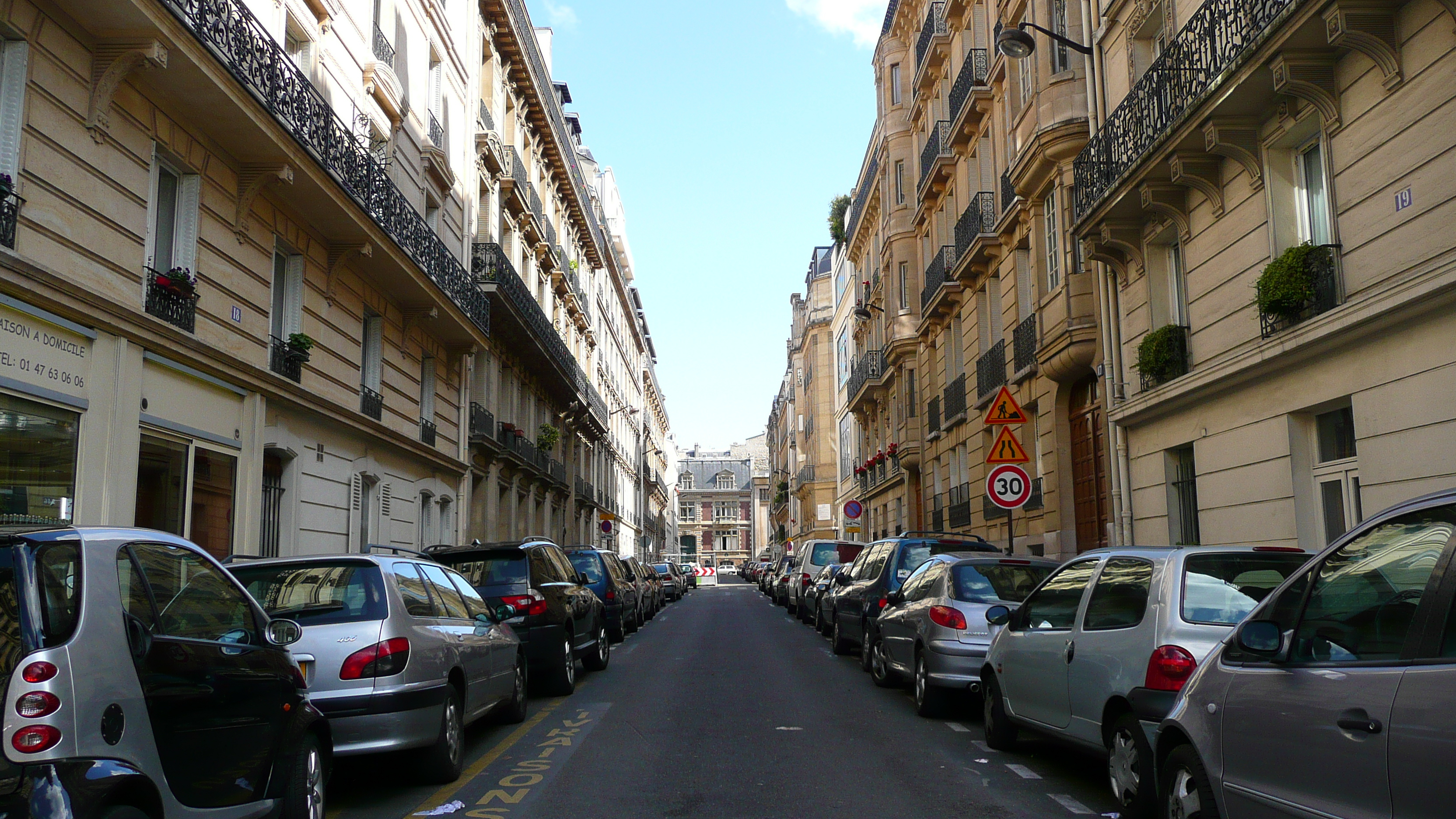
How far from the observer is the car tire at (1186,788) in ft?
15.9

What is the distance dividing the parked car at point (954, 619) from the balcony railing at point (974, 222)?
1453 cm

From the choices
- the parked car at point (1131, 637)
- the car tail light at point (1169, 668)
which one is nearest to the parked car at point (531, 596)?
the parked car at point (1131, 637)

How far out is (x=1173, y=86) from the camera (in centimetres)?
1436

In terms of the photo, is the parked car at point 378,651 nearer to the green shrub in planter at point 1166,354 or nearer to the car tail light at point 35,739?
the car tail light at point 35,739

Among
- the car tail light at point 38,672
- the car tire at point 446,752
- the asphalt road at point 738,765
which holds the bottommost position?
the asphalt road at point 738,765

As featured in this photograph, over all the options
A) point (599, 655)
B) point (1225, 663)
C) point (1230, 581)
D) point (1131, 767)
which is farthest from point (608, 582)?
point (1225, 663)

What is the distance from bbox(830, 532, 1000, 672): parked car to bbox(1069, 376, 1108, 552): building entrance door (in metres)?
3.55

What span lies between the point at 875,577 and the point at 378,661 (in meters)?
9.59

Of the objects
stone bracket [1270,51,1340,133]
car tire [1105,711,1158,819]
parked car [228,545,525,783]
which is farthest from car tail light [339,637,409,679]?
stone bracket [1270,51,1340,133]

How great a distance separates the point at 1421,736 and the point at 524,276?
3181cm

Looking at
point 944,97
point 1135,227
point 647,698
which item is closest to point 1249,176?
point 1135,227

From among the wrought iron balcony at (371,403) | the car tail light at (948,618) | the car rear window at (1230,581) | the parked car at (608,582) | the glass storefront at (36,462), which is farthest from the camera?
the wrought iron balcony at (371,403)

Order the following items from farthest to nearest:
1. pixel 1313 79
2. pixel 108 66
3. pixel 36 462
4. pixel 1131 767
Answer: pixel 1313 79 < pixel 108 66 < pixel 36 462 < pixel 1131 767

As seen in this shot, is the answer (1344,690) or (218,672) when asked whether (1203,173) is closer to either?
(1344,690)
